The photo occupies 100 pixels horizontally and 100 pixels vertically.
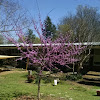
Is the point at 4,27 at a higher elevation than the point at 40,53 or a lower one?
higher

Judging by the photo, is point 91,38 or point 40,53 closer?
point 40,53

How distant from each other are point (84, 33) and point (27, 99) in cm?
1059

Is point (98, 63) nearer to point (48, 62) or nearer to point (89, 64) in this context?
point (89, 64)

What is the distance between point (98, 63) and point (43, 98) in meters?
12.4

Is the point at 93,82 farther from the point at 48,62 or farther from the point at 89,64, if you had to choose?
the point at 48,62

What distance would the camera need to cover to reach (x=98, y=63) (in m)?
17.5

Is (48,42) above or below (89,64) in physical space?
above

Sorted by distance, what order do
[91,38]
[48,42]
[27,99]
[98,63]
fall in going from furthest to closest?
1. [98,63]
2. [91,38]
3. [27,99]
4. [48,42]

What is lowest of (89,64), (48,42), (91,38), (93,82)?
(93,82)

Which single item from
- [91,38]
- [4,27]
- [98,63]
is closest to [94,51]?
[98,63]

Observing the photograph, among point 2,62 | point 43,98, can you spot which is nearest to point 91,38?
point 43,98

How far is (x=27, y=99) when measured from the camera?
6.23 m

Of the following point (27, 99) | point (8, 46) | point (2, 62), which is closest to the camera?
point (27, 99)

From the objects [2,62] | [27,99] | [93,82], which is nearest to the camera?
[27,99]
